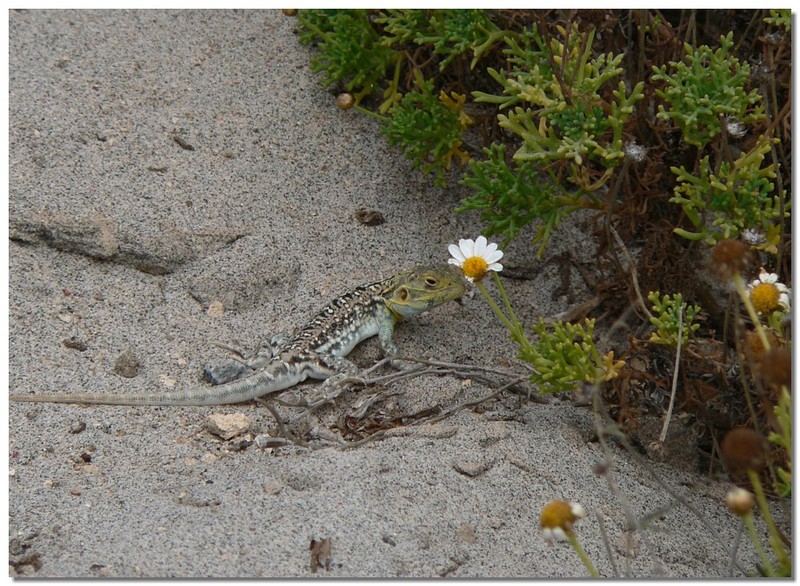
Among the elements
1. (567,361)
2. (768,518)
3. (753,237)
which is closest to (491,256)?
(567,361)

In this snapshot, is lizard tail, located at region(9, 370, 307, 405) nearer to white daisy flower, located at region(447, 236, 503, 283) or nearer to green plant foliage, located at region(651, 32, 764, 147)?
white daisy flower, located at region(447, 236, 503, 283)

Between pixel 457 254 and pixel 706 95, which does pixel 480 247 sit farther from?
pixel 706 95

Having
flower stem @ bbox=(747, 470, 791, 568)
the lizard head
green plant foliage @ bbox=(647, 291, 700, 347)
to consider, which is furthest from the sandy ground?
green plant foliage @ bbox=(647, 291, 700, 347)

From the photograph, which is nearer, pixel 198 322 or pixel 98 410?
pixel 98 410

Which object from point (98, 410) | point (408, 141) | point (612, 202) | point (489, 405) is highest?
point (612, 202)

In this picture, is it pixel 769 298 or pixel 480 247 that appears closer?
pixel 769 298

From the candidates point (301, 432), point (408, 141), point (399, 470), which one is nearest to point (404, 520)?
point (399, 470)

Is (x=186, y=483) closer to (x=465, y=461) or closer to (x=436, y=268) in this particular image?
(x=465, y=461)
